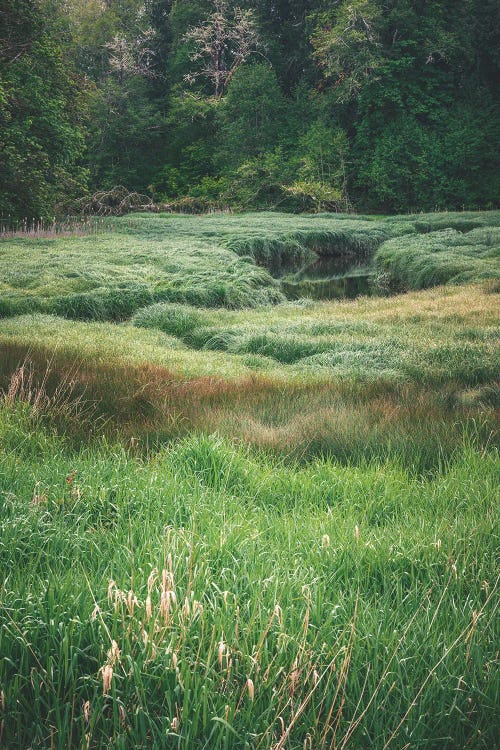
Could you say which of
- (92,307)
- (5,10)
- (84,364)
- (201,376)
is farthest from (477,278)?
(5,10)

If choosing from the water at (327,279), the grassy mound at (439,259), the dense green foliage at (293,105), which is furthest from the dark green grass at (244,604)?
the dense green foliage at (293,105)

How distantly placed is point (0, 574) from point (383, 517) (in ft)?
6.88

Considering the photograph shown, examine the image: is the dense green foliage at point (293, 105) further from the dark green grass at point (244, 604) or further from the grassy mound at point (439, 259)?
the dark green grass at point (244, 604)

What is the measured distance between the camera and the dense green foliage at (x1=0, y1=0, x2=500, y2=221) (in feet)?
136

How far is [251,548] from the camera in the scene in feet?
9.04

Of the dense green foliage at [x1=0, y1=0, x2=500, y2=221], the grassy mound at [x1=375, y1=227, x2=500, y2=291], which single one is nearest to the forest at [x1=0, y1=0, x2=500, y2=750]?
the grassy mound at [x1=375, y1=227, x2=500, y2=291]

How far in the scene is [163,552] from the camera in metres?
2.39

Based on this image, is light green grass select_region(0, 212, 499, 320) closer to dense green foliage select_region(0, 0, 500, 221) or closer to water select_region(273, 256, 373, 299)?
water select_region(273, 256, 373, 299)

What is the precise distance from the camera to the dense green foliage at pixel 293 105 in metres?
41.6

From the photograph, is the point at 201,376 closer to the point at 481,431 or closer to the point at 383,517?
the point at 481,431

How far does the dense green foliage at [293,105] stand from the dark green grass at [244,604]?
27.1 m

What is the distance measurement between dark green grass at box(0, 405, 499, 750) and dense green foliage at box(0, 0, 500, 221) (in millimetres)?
27104

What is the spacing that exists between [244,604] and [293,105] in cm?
5355

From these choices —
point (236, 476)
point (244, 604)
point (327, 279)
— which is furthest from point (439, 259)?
point (244, 604)
